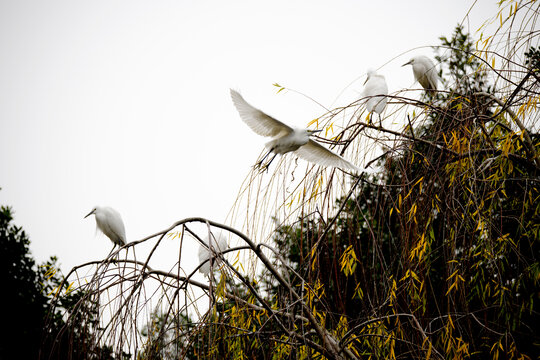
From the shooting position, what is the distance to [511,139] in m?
1.50

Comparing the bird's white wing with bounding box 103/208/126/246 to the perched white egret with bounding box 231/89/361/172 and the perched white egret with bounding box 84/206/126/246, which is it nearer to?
the perched white egret with bounding box 84/206/126/246

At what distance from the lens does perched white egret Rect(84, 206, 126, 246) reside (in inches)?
126

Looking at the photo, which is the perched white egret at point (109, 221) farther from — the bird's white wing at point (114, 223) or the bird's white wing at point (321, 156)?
the bird's white wing at point (321, 156)

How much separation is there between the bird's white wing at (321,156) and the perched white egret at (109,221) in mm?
1546

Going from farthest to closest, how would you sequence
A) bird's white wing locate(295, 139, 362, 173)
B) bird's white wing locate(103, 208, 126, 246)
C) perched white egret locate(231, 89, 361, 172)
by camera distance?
bird's white wing locate(103, 208, 126, 246), perched white egret locate(231, 89, 361, 172), bird's white wing locate(295, 139, 362, 173)

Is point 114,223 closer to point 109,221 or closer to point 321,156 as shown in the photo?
point 109,221

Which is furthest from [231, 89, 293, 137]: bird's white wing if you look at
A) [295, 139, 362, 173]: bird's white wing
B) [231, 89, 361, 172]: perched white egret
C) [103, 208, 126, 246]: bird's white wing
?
[103, 208, 126, 246]: bird's white wing

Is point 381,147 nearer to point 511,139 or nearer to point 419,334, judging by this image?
point 511,139

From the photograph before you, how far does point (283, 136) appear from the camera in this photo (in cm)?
216

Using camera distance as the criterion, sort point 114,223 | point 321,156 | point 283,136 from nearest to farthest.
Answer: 1. point 321,156
2. point 283,136
3. point 114,223

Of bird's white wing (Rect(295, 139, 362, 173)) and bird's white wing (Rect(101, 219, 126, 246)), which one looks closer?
bird's white wing (Rect(295, 139, 362, 173))

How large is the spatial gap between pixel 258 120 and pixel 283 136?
14 centimetres

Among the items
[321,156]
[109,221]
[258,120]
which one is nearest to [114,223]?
[109,221]

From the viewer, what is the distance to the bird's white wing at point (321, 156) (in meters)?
1.80
